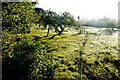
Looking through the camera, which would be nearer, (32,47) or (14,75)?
(32,47)

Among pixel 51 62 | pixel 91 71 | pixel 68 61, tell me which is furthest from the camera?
pixel 68 61

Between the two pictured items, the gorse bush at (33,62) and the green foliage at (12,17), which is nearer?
the gorse bush at (33,62)

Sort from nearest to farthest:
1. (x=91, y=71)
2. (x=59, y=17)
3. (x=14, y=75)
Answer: (x=14, y=75) < (x=91, y=71) < (x=59, y=17)

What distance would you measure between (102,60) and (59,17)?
16.7 m

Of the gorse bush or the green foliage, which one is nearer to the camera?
the gorse bush

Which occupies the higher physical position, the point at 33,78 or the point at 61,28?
the point at 61,28

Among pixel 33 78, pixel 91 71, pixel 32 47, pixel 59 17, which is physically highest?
pixel 59 17

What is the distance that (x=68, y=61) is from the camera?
30.3 ft

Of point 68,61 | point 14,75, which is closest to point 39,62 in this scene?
point 14,75

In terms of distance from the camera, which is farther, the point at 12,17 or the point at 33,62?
the point at 12,17

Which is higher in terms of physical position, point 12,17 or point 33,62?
point 12,17

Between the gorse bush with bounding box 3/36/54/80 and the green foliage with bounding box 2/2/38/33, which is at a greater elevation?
the green foliage with bounding box 2/2/38/33

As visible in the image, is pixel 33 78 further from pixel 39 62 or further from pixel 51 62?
pixel 51 62

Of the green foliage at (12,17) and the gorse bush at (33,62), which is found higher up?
the green foliage at (12,17)
